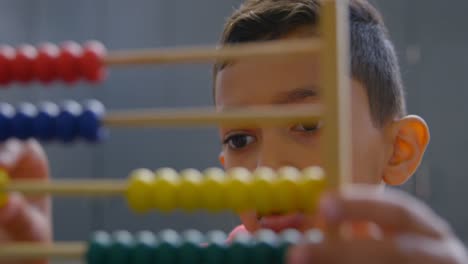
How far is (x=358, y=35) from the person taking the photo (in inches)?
36.7

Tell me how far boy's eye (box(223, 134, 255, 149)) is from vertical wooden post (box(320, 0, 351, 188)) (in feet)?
1.45

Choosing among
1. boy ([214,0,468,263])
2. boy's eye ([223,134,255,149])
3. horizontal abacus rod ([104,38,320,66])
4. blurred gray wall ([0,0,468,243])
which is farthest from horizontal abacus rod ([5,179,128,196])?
blurred gray wall ([0,0,468,243])

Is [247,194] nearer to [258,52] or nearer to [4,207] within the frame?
[258,52]

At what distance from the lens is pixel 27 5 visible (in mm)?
2492

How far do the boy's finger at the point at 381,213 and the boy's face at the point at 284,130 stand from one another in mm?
363

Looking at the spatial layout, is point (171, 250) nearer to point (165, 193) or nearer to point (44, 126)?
point (165, 193)

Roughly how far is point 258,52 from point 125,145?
205cm

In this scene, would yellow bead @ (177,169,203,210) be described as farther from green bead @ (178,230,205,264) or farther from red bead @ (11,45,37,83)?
red bead @ (11,45,37,83)

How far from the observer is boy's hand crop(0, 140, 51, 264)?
23.4 inches

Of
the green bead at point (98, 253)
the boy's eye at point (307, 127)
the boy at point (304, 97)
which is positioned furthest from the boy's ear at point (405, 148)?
the green bead at point (98, 253)

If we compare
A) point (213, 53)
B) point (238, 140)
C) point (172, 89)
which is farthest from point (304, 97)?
point (172, 89)

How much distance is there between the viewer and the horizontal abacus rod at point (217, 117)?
1.57 ft

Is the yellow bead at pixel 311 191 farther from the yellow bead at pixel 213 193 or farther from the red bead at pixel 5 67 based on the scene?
the red bead at pixel 5 67

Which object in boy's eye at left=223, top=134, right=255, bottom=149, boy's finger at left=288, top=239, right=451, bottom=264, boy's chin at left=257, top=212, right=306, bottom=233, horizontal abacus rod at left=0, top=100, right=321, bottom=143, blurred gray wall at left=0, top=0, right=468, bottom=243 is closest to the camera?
boy's finger at left=288, top=239, right=451, bottom=264
